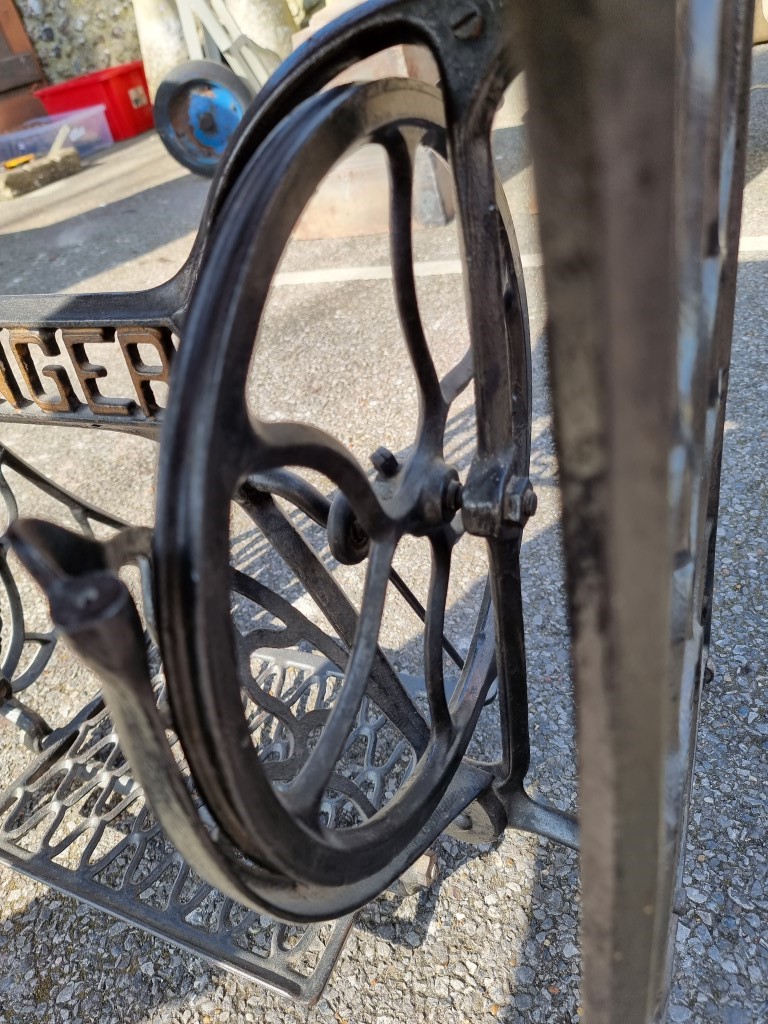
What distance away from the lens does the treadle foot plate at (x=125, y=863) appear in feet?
3.17

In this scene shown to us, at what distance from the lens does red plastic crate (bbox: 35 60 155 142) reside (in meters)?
5.98

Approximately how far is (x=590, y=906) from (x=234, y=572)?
1.90 ft

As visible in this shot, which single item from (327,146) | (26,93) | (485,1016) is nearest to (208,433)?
A: (327,146)

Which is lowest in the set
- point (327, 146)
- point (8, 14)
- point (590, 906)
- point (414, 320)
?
point (590, 906)

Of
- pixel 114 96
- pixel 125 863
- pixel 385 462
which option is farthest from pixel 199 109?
pixel 385 462

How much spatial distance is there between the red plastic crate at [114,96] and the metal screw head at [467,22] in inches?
253

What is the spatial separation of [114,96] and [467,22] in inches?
255

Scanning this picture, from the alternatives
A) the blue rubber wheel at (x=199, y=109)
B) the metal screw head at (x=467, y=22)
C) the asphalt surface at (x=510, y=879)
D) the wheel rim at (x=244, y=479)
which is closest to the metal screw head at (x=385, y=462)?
the wheel rim at (x=244, y=479)

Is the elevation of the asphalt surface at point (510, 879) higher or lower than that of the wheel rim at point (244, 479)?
lower

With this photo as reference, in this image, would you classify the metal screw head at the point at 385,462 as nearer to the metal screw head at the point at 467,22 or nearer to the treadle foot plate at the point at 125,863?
the metal screw head at the point at 467,22

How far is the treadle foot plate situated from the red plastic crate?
594cm

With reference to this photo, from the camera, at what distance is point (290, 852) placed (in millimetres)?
512

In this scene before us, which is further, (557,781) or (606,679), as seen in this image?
(557,781)

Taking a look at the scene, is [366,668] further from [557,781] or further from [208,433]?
[557,781]
